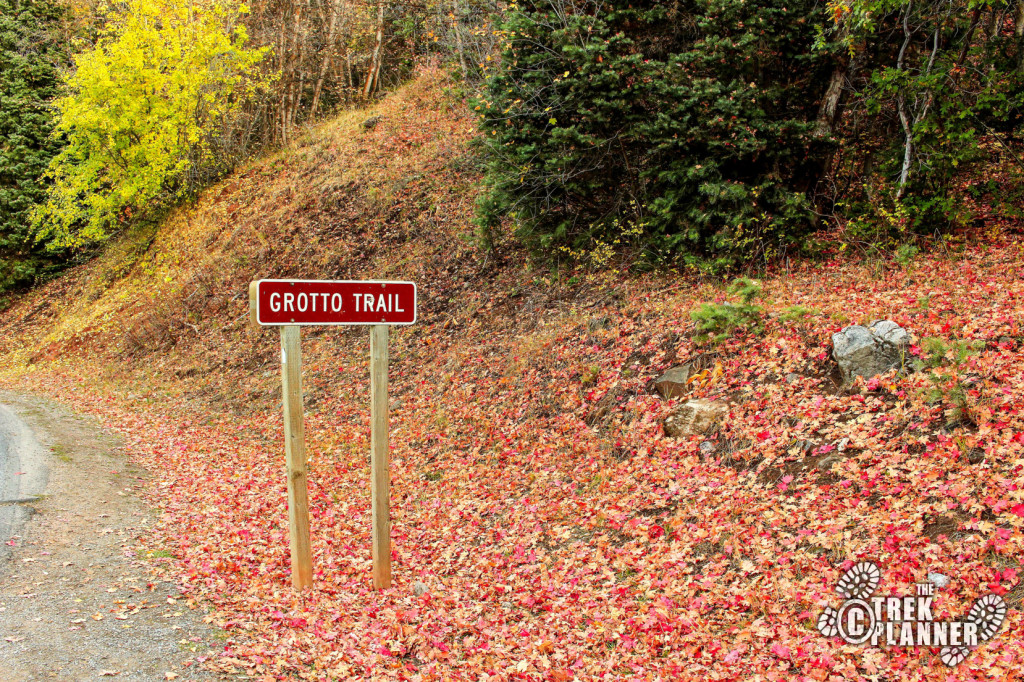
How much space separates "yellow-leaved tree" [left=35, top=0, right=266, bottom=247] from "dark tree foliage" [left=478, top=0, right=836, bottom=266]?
47.6ft

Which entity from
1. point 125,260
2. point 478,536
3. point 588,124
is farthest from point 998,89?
point 125,260

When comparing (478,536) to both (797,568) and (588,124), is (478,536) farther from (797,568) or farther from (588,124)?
(588,124)

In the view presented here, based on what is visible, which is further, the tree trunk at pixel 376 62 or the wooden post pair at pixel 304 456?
the tree trunk at pixel 376 62

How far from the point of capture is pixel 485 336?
1288cm

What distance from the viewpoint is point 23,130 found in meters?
25.2

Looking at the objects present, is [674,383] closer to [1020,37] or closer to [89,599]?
[89,599]

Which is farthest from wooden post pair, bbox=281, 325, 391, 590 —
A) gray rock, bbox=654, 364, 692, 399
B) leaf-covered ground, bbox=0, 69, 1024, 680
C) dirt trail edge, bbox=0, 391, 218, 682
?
gray rock, bbox=654, 364, 692, 399

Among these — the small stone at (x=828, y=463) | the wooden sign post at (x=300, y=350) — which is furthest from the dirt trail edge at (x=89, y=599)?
the small stone at (x=828, y=463)

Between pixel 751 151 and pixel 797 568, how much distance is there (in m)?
7.11

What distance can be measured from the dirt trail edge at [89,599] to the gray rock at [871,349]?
6.68 metres

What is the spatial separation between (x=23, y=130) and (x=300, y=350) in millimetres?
26759

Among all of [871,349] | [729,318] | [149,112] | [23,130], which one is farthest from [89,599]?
[23,130]

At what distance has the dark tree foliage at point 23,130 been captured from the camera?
25.0 m

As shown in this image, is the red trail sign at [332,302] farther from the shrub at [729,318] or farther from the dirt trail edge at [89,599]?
the shrub at [729,318]
